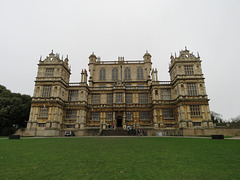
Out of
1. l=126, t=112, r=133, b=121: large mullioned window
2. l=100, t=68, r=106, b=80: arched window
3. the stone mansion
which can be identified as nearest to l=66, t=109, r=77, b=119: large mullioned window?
the stone mansion

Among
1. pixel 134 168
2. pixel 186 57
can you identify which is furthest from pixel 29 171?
pixel 186 57

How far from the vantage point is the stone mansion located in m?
35.7

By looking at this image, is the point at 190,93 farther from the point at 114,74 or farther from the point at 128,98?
the point at 114,74

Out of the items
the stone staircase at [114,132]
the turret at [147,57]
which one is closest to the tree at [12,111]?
the stone staircase at [114,132]

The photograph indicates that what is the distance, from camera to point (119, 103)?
41.2 meters

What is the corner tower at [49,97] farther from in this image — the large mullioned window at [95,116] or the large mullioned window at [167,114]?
the large mullioned window at [167,114]

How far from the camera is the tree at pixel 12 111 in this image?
35844 mm

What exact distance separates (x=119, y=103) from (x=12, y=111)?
2738 cm

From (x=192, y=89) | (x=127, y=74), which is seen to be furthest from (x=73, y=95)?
(x=192, y=89)

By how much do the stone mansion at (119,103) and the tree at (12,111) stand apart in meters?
4.20

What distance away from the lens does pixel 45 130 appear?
34.5 meters

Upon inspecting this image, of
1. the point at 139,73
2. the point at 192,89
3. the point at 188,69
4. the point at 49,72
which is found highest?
the point at 139,73

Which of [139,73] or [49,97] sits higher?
[139,73]

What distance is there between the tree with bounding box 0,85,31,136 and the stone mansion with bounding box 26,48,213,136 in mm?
4202
